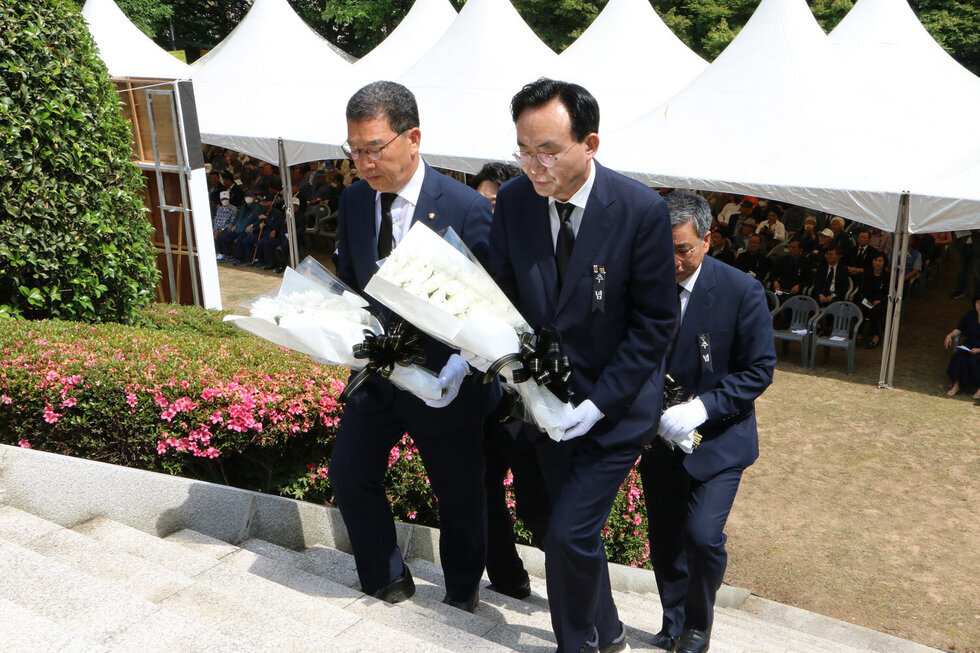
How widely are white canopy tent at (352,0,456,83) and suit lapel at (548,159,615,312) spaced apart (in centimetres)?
1585

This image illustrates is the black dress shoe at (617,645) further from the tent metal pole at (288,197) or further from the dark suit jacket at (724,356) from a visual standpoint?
the tent metal pole at (288,197)

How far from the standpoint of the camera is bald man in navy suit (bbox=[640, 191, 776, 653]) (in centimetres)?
354

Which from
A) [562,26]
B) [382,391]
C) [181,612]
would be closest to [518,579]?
[382,391]

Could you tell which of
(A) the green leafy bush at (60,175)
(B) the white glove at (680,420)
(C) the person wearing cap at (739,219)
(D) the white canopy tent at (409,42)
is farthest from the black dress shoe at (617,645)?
(D) the white canopy tent at (409,42)

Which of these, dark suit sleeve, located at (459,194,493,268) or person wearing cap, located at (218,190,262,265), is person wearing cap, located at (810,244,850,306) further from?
person wearing cap, located at (218,190,262,265)

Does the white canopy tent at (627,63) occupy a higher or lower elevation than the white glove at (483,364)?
higher

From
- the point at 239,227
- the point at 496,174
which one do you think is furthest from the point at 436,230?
the point at 239,227

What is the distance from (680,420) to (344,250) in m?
1.48

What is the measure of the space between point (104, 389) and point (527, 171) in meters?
2.72

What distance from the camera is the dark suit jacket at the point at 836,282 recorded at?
35.9 ft

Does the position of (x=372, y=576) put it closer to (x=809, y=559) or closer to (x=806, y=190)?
(x=809, y=559)

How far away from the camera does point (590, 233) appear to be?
9.56 feet

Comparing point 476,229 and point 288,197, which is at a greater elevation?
point 476,229

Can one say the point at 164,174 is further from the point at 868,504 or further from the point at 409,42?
the point at 409,42
